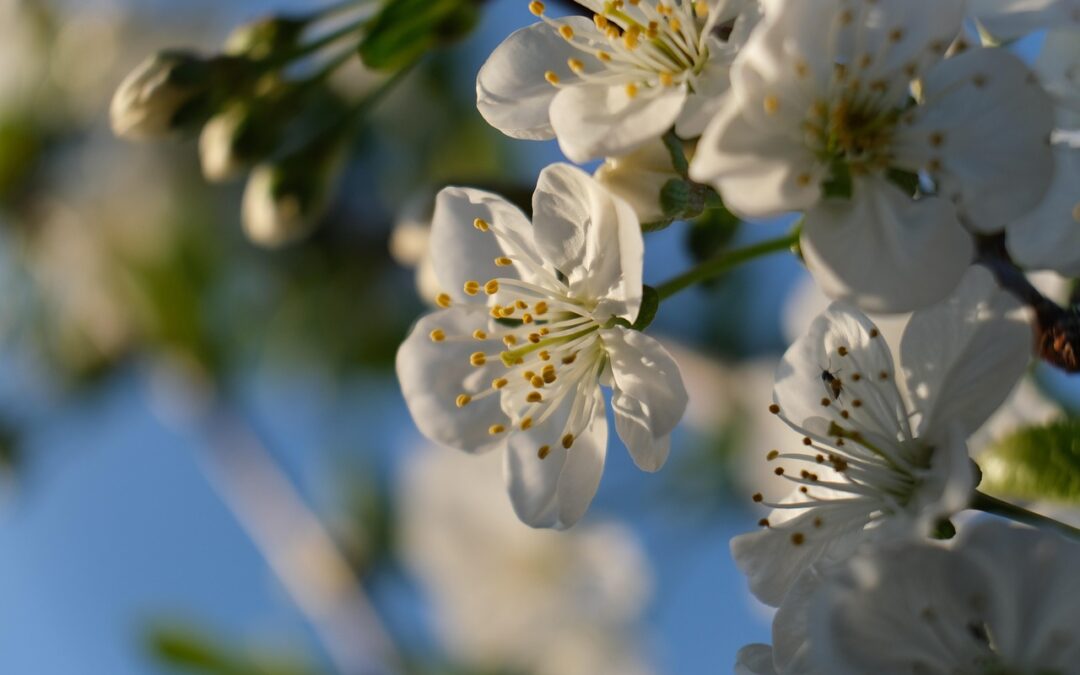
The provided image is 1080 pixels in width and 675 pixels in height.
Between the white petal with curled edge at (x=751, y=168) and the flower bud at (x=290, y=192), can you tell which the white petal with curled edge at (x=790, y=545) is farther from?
the flower bud at (x=290, y=192)

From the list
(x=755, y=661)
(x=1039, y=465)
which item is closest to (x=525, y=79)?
(x=755, y=661)

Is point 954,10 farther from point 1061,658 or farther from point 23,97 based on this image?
point 23,97

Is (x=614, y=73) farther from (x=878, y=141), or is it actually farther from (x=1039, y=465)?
(x=1039, y=465)

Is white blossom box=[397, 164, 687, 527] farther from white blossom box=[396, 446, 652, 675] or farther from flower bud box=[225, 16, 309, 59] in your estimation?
white blossom box=[396, 446, 652, 675]

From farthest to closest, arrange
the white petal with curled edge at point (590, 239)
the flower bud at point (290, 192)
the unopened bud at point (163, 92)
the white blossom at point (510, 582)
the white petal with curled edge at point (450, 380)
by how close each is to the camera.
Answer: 1. the white blossom at point (510, 582)
2. the flower bud at point (290, 192)
3. the unopened bud at point (163, 92)
4. the white petal with curled edge at point (450, 380)
5. the white petal with curled edge at point (590, 239)

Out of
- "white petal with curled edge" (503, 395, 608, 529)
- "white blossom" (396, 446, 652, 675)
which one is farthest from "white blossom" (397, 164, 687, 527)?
"white blossom" (396, 446, 652, 675)

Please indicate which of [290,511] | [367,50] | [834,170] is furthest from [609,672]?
[834,170]

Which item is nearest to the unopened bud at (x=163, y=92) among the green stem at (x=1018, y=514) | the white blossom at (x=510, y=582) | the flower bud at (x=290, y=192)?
the flower bud at (x=290, y=192)

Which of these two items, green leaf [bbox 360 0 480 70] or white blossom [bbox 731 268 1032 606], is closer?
white blossom [bbox 731 268 1032 606]
